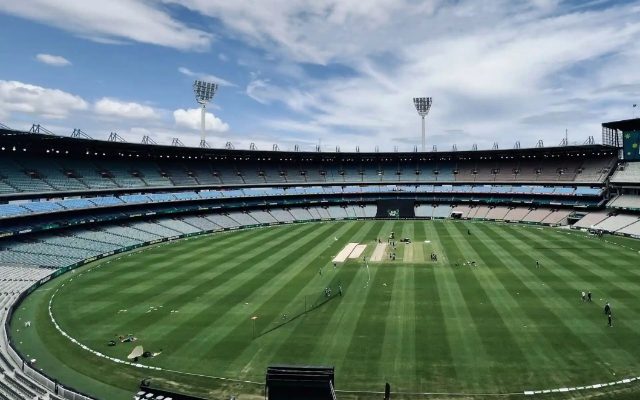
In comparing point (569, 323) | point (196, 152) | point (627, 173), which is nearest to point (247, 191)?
point (196, 152)

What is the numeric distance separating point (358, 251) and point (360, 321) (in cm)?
2534

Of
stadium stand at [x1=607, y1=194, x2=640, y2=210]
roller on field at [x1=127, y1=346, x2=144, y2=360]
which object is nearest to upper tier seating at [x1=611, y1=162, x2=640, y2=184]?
stadium stand at [x1=607, y1=194, x2=640, y2=210]

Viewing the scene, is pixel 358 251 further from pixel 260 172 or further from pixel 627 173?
pixel 627 173

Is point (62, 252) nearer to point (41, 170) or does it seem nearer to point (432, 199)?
point (41, 170)

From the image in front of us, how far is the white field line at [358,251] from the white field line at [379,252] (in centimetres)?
165

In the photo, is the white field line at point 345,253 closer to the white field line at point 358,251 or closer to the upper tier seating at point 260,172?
the white field line at point 358,251

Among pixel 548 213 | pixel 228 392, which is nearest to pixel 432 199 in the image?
pixel 548 213

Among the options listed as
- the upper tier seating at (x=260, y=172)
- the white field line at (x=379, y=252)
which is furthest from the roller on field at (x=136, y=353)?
the upper tier seating at (x=260, y=172)

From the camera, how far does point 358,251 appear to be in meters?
55.8

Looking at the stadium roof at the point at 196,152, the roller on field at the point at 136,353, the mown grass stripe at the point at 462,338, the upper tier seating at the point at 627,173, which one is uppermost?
the stadium roof at the point at 196,152

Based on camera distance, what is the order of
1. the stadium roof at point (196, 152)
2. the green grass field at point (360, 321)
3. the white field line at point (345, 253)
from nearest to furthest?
the green grass field at point (360, 321), the white field line at point (345, 253), the stadium roof at point (196, 152)

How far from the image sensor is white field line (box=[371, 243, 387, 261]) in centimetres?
5128

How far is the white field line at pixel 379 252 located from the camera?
5128cm

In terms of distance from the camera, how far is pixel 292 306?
34.0m
